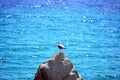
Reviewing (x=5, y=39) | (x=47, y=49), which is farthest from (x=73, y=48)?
(x=5, y=39)

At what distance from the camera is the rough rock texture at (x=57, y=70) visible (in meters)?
18.6

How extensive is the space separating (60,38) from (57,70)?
114 feet

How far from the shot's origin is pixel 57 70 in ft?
61.2

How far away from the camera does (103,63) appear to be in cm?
3850

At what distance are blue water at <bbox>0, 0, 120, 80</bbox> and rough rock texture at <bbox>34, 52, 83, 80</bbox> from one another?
13.0 metres

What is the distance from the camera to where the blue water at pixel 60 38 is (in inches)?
1437

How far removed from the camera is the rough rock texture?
18641 mm

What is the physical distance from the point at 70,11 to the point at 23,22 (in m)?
15.9

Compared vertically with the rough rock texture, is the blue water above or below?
below

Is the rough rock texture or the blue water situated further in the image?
the blue water

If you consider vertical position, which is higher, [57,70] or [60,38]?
[57,70]

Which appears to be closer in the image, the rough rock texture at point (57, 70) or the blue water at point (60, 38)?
the rough rock texture at point (57, 70)

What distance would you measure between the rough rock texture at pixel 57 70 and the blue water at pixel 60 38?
13.0 metres

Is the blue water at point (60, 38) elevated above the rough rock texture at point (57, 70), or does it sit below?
below
